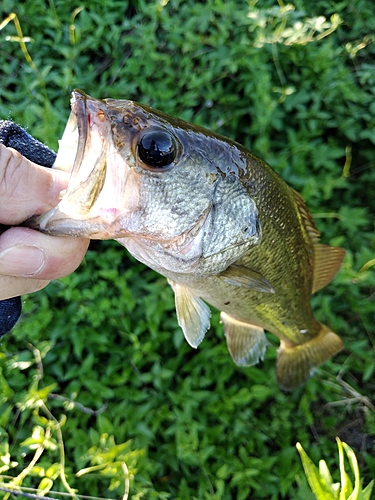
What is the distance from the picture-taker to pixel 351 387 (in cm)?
250

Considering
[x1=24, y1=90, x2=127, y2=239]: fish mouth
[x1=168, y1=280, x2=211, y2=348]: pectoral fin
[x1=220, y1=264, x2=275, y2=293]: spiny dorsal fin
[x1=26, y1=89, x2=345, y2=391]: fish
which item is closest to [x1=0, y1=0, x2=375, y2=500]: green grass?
[x1=168, y1=280, x2=211, y2=348]: pectoral fin

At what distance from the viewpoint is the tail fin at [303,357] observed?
1988 mm

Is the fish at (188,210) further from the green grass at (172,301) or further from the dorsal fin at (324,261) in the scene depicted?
the green grass at (172,301)

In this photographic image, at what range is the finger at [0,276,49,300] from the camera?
118 centimetres

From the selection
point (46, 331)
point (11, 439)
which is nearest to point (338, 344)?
point (46, 331)

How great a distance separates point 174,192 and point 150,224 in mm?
113

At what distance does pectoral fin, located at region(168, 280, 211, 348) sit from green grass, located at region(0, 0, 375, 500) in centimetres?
68

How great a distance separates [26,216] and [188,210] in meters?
0.43

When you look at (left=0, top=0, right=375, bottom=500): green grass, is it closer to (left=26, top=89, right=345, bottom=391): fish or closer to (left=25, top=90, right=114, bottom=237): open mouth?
(left=26, top=89, right=345, bottom=391): fish

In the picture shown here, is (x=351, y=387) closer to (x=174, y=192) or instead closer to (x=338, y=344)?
(x=338, y=344)

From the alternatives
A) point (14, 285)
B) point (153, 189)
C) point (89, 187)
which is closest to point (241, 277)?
point (153, 189)

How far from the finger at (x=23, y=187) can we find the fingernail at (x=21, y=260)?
8 cm

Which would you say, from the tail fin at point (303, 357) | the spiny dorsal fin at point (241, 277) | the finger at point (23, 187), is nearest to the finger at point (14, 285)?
the finger at point (23, 187)

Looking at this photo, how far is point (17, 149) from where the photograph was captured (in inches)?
53.3
